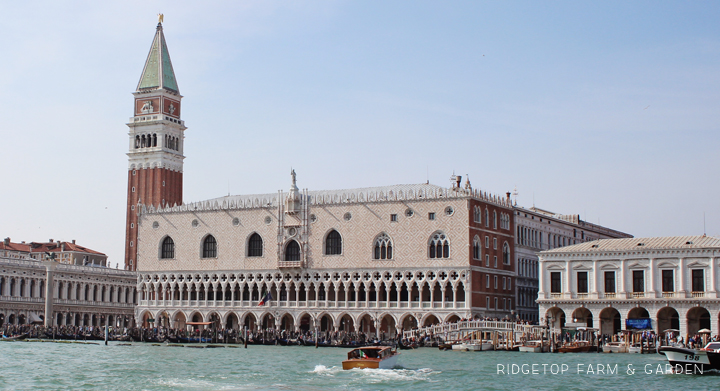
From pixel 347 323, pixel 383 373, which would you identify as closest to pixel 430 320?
pixel 347 323

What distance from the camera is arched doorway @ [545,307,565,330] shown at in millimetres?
60656

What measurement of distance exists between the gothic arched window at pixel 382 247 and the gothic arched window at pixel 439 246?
2963 mm

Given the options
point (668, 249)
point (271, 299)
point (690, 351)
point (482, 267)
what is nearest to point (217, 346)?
point (271, 299)

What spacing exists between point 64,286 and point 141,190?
10401mm

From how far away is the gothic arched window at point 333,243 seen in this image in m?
68.3

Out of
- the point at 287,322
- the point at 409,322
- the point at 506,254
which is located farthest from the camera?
the point at 287,322

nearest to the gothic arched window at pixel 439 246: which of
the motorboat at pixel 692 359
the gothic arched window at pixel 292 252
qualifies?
the gothic arched window at pixel 292 252

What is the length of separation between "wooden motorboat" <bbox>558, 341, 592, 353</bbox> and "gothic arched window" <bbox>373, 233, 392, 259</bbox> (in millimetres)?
15917

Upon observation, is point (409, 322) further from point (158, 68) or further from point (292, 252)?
point (158, 68)

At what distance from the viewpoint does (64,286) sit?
85.2 m

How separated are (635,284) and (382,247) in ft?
55.4

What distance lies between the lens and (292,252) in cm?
7000

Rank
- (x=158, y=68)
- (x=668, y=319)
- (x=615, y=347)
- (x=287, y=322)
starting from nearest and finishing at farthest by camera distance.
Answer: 1. (x=615, y=347)
2. (x=668, y=319)
3. (x=287, y=322)
4. (x=158, y=68)

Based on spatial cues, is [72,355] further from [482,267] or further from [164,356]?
[482,267]
